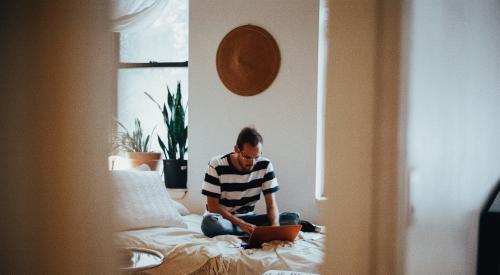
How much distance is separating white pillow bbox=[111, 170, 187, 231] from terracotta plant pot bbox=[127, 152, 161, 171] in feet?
2.66

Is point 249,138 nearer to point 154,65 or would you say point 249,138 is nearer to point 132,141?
point 132,141

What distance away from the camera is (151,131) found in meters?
4.73

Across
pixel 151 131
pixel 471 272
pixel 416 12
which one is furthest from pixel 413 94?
pixel 151 131

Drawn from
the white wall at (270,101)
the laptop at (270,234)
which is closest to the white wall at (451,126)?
the laptop at (270,234)

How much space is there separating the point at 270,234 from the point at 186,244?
19.2 inches

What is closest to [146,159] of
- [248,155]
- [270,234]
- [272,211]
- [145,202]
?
[145,202]

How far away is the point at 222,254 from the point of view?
2.67 metres

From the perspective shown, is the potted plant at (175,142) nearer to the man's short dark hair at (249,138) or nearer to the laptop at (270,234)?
the man's short dark hair at (249,138)

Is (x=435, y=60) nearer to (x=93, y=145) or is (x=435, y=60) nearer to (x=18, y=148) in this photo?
(x=93, y=145)

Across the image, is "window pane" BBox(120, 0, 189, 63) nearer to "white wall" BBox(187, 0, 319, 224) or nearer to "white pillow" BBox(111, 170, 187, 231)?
"white wall" BBox(187, 0, 319, 224)

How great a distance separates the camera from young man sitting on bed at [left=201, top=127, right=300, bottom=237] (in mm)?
3383

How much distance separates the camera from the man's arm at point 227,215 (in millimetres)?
3227

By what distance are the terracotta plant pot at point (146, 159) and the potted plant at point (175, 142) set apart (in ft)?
0.39

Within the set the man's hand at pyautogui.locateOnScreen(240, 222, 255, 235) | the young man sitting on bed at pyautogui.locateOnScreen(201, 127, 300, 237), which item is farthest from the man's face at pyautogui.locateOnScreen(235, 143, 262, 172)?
the man's hand at pyautogui.locateOnScreen(240, 222, 255, 235)
